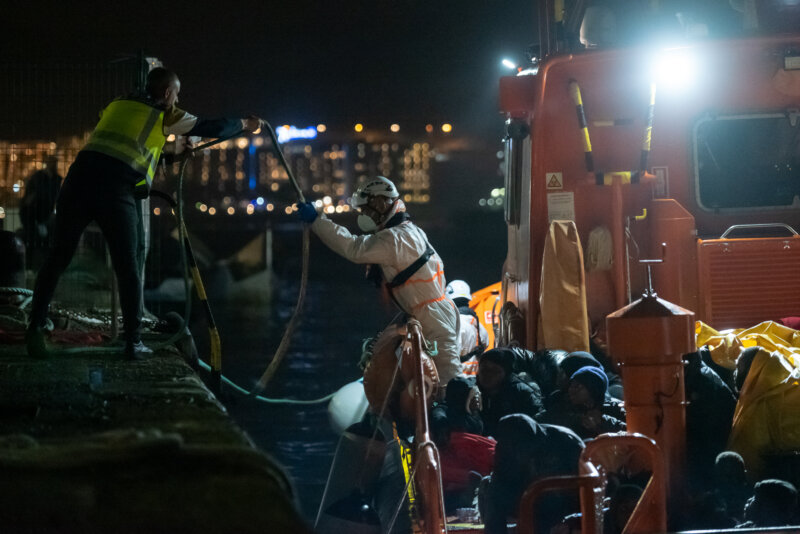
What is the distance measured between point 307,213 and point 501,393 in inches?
66.1

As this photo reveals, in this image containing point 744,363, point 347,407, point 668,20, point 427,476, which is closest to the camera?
point 427,476

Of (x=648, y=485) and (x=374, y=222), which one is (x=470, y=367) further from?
(x=648, y=485)

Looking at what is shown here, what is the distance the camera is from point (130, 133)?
5.92 m

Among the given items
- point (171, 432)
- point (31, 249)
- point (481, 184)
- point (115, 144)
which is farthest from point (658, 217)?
point (481, 184)

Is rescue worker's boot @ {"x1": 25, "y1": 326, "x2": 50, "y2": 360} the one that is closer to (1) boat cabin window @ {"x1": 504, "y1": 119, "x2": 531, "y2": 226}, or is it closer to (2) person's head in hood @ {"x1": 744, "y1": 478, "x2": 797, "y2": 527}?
(1) boat cabin window @ {"x1": 504, "y1": 119, "x2": 531, "y2": 226}

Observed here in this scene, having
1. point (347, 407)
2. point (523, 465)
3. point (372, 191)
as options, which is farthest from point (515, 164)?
point (523, 465)

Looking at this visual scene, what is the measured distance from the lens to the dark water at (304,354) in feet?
34.4

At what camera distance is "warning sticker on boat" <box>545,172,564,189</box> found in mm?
7047

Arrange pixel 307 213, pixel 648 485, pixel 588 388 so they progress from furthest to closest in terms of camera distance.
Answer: pixel 307 213
pixel 588 388
pixel 648 485

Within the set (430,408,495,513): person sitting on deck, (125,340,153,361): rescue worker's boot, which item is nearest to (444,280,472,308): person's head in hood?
(430,408,495,513): person sitting on deck

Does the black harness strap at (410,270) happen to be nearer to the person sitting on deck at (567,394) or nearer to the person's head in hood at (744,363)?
the person sitting on deck at (567,394)

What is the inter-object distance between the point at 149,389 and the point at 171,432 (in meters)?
1.35

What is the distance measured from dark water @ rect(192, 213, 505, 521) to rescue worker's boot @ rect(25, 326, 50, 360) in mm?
1272

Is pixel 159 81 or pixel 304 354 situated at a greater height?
pixel 159 81
